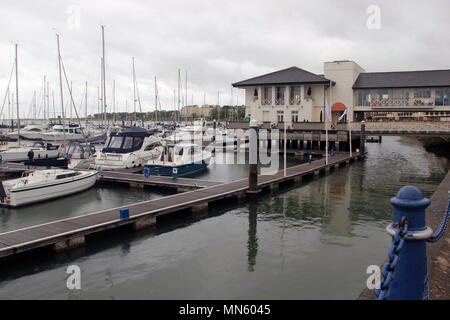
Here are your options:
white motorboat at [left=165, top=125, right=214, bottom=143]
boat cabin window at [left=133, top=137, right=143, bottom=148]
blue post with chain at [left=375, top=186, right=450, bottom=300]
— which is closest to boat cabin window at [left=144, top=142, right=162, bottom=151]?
boat cabin window at [left=133, top=137, right=143, bottom=148]

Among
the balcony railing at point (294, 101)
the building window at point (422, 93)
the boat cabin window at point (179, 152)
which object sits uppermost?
the building window at point (422, 93)

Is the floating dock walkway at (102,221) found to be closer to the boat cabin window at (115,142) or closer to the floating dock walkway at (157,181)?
the floating dock walkway at (157,181)

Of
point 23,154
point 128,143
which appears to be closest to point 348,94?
point 128,143

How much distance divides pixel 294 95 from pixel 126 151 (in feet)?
89.1

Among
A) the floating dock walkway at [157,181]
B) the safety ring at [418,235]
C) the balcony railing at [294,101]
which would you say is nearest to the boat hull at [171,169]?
the floating dock walkway at [157,181]

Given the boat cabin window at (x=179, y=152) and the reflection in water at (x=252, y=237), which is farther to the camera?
the boat cabin window at (x=179, y=152)

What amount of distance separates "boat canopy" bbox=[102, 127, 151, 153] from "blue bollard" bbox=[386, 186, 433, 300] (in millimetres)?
29616

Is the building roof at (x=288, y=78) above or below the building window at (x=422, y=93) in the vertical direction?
above

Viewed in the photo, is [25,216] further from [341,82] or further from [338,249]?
[341,82]

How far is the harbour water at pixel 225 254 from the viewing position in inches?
401

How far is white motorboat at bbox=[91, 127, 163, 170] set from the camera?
30656 mm

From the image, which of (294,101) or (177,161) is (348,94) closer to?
(294,101)

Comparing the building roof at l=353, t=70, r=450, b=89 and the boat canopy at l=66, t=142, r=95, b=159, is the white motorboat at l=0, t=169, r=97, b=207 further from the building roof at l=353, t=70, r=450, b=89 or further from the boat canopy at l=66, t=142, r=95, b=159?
the building roof at l=353, t=70, r=450, b=89

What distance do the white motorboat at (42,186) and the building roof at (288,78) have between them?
32.1m
